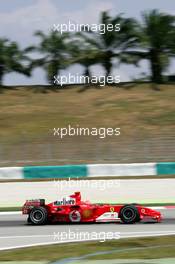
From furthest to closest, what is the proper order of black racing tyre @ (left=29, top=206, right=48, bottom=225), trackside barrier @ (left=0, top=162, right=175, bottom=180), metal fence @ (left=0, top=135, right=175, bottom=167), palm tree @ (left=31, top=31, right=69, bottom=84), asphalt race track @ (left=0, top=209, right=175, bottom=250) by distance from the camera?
palm tree @ (left=31, top=31, right=69, bottom=84), metal fence @ (left=0, top=135, right=175, bottom=167), trackside barrier @ (left=0, top=162, right=175, bottom=180), black racing tyre @ (left=29, top=206, right=48, bottom=225), asphalt race track @ (left=0, top=209, right=175, bottom=250)

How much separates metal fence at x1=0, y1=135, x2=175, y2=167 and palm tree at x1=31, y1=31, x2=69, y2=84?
13855 mm

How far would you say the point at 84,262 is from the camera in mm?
8242

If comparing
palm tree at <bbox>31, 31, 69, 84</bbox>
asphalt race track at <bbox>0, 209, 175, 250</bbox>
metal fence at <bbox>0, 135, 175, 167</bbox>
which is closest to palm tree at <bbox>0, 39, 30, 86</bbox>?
palm tree at <bbox>31, 31, 69, 84</bbox>

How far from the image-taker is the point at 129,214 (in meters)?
11.8

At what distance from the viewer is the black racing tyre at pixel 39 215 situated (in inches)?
473

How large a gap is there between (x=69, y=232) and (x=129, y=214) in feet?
3.97

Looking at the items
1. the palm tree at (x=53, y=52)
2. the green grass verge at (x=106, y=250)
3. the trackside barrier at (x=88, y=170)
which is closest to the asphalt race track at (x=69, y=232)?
the green grass verge at (x=106, y=250)

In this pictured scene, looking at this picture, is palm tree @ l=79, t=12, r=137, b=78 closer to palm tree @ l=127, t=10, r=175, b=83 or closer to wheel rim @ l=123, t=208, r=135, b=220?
palm tree @ l=127, t=10, r=175, b=83

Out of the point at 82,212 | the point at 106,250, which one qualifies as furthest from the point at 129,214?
the point at 106,250

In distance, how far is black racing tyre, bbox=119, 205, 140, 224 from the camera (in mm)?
11727

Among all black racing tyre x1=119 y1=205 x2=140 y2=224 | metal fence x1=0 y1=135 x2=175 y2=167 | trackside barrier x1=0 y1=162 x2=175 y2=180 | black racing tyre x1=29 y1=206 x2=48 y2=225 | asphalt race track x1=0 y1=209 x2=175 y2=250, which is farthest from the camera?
metal fence x1=0 y1=135 x2=175 y2=167

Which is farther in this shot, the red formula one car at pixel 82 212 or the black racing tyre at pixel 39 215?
the black racing tyre at pixel 39 215

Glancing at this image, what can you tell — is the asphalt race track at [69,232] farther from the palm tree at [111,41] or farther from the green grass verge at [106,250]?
the palm tree at [111,41]

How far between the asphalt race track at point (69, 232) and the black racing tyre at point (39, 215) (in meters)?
0.12
